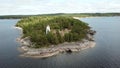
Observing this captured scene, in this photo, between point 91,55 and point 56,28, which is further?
point 56,28

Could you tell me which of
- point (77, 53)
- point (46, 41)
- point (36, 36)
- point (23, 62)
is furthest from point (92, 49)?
point (23, 62)

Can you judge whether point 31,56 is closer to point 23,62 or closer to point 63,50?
point 23,62

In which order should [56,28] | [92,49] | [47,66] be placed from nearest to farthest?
1. [47,66]
2. [92,49]
3. [56,28]

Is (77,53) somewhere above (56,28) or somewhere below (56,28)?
below

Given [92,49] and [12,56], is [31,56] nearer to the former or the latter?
[12,56]

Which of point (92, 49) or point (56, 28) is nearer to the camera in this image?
point (92, 49)

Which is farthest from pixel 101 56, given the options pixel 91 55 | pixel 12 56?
pixel 12 56

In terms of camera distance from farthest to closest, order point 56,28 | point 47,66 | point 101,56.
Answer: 1. point 56,28
2. point 101,56
3. point 47,66

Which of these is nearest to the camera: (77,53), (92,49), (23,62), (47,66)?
(47,66)

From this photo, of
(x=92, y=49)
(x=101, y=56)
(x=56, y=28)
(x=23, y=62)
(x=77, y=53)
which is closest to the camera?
(x=23, y=62)
